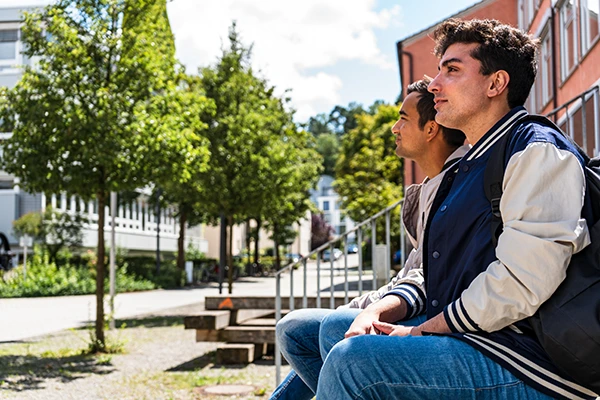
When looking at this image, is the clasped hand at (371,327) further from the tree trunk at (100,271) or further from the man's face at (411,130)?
the tree trunk at (100,271)

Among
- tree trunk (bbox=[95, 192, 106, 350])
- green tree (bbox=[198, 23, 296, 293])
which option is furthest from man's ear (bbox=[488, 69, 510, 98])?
green tree (bbox=[198, 23, 296, 293])

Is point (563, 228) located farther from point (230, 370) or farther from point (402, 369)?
point (230, 370)

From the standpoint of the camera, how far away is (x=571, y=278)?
1.75 metres

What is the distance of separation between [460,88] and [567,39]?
14.1m

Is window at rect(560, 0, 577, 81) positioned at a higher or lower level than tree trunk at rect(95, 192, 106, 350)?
higher

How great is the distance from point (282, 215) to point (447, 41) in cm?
3554

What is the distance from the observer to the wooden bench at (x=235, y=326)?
8602 mm

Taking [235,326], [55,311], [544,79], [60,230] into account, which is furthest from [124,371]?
[60,230]

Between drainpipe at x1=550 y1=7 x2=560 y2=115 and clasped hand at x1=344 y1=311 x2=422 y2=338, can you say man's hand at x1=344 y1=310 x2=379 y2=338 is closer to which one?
clasped hand at x1=344 y1=311 x2=422 y2=338

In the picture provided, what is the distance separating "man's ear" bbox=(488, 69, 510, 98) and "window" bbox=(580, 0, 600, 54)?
10571 mm

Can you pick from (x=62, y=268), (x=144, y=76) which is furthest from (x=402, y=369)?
(x=62, y=268)

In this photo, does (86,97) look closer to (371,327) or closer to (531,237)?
(371,327)

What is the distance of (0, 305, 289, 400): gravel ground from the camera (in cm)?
730

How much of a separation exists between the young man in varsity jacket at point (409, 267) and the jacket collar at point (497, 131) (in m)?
0.41
